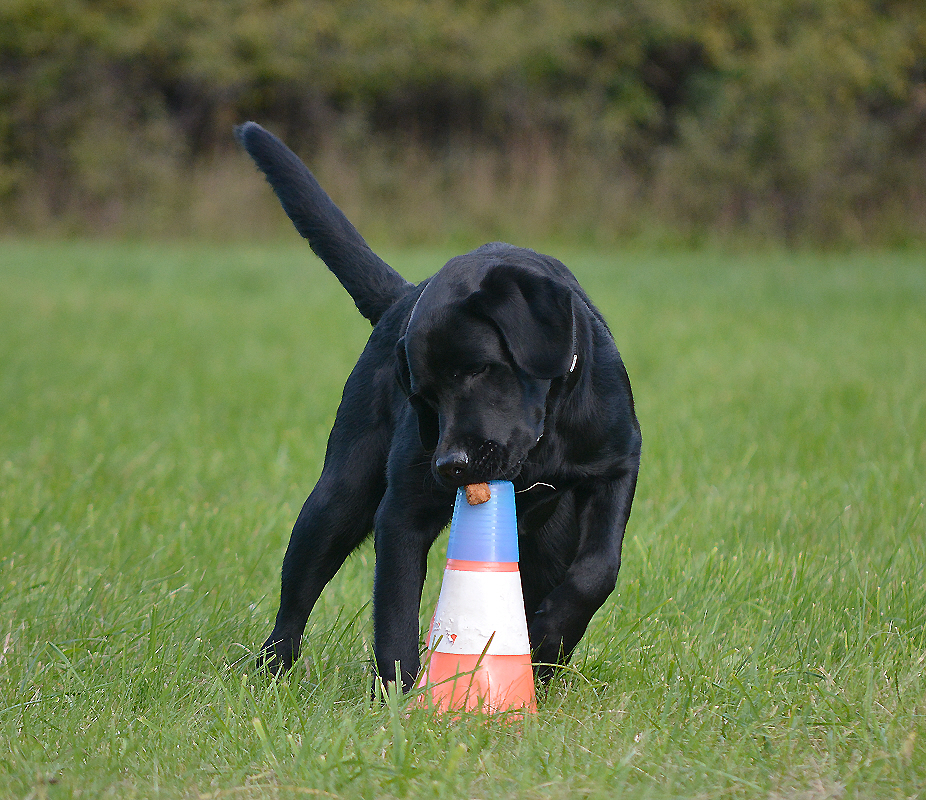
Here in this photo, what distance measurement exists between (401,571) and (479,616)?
8.1 inches

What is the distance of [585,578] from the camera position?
218 cm

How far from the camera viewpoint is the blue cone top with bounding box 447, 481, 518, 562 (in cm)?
212

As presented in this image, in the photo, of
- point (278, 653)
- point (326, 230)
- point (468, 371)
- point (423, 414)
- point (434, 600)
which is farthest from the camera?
point (434, 600)

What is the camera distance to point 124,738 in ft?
6.42

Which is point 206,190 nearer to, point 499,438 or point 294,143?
point 294,143

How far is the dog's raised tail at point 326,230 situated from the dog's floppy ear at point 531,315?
700 millimetres

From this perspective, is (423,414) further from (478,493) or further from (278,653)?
(278,653)

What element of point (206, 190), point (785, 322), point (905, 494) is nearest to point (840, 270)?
point (785, 322)

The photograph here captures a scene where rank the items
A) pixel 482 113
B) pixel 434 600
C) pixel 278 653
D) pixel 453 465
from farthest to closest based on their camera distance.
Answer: pixel 482 113
pixel 434 600
pixel 278 653
pixel 453 465

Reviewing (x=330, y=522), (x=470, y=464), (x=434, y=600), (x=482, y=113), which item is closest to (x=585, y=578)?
(x=470, y=464)

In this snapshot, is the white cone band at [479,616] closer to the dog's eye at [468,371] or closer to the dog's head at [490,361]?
the dog's head at [490,361]

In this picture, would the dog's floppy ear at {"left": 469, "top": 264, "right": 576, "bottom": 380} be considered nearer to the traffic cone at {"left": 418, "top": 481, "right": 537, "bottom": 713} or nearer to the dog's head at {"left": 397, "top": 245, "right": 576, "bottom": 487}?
the dog's head at {"left": 397, "top": 245, "right": 576, "bottom": 487}

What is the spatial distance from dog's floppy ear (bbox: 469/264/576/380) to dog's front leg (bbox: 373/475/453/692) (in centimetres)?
34

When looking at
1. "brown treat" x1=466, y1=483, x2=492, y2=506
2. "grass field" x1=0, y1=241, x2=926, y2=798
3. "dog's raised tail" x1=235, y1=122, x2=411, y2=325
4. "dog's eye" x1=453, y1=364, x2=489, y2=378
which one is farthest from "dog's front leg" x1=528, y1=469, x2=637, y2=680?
"dog's raised tail" x1=235, y1=122, x2=411, y2=325
